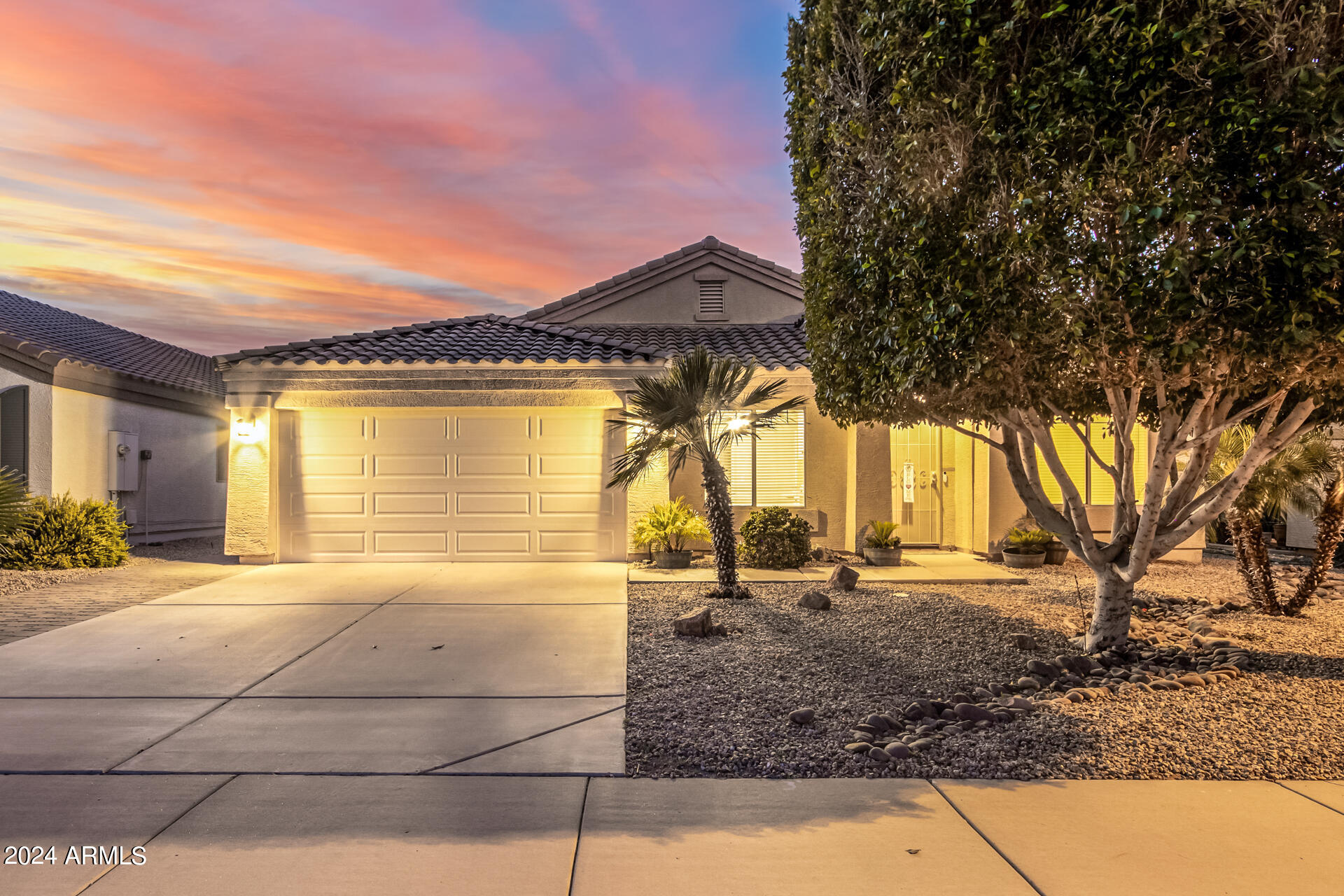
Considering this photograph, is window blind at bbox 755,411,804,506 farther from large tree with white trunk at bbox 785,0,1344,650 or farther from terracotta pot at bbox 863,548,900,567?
large tree with white trunk at bbox 785,0,1344,650

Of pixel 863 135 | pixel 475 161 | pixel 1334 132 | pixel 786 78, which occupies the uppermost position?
pixel 475 161

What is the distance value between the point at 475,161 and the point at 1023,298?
10796mm

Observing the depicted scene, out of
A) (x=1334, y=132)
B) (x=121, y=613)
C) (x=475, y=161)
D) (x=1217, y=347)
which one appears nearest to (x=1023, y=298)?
(x=1217, y=347)

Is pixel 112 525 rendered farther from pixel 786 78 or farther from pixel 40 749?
pixel 786 78

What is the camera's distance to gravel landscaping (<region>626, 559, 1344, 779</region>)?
393 centimetres

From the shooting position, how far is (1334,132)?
12.1ft

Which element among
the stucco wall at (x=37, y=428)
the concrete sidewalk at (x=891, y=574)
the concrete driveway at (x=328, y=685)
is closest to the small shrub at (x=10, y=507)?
the stucco wall at (x=37, y=428)

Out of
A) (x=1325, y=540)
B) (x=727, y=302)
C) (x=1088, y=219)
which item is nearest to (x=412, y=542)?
(x=727, y=302)

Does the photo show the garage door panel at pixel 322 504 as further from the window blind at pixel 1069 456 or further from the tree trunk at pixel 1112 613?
the window blind at pixel 1069 456

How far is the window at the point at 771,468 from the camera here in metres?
Answer: 12.2

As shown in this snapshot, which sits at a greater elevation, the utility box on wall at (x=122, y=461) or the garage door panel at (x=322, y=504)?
the utility box on wall at (x=122, y=461)

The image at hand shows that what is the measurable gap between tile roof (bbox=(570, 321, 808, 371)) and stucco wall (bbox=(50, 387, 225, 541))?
8828 millimetres

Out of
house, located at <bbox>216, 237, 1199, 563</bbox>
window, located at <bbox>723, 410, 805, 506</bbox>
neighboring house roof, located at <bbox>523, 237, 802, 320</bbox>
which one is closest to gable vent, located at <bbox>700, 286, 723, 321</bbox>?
neighboring house roof, located at <bbox>523, 237, 802, 320</bbox>

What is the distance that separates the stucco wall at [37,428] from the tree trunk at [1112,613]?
14870 millimetres
